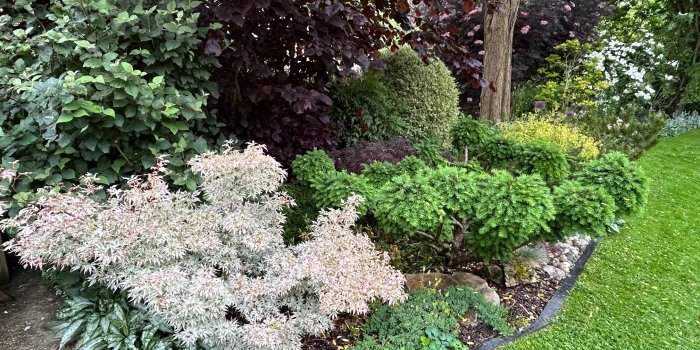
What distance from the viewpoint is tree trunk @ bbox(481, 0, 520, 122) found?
5359mm

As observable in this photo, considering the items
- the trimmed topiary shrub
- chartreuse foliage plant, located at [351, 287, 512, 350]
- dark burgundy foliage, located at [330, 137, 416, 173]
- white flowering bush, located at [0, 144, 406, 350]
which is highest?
the trimmed topiary shrub

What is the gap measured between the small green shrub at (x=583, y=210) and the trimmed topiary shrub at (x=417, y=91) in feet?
7.48

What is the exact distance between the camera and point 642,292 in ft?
9.37

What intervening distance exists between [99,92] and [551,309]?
8.44 feet

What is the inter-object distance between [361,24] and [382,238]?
1.40 meters

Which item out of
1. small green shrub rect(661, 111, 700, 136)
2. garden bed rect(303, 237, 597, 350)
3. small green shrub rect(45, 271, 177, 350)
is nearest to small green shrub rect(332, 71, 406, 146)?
garden bed rect(303, 237, 597, 350)

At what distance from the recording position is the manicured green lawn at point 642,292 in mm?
2393

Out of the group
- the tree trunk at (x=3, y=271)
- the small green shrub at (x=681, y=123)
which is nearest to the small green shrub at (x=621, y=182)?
the tree trunk at (x=3, y=271)

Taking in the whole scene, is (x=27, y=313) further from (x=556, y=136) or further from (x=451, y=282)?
(x=556, y=136)

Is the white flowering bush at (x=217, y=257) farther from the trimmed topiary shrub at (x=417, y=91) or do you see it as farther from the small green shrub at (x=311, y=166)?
the trimmed topiary shrub at (x=417, y=91)

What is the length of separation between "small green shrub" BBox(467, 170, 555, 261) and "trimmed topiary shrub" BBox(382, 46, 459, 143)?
7.28ft

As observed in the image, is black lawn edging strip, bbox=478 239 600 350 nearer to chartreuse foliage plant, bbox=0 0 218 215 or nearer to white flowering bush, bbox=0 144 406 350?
white flowering bush, bbox=0 144 406 350

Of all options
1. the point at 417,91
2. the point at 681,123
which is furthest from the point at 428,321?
the point at 681,123

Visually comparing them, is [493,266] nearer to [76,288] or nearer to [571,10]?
[76,288]
